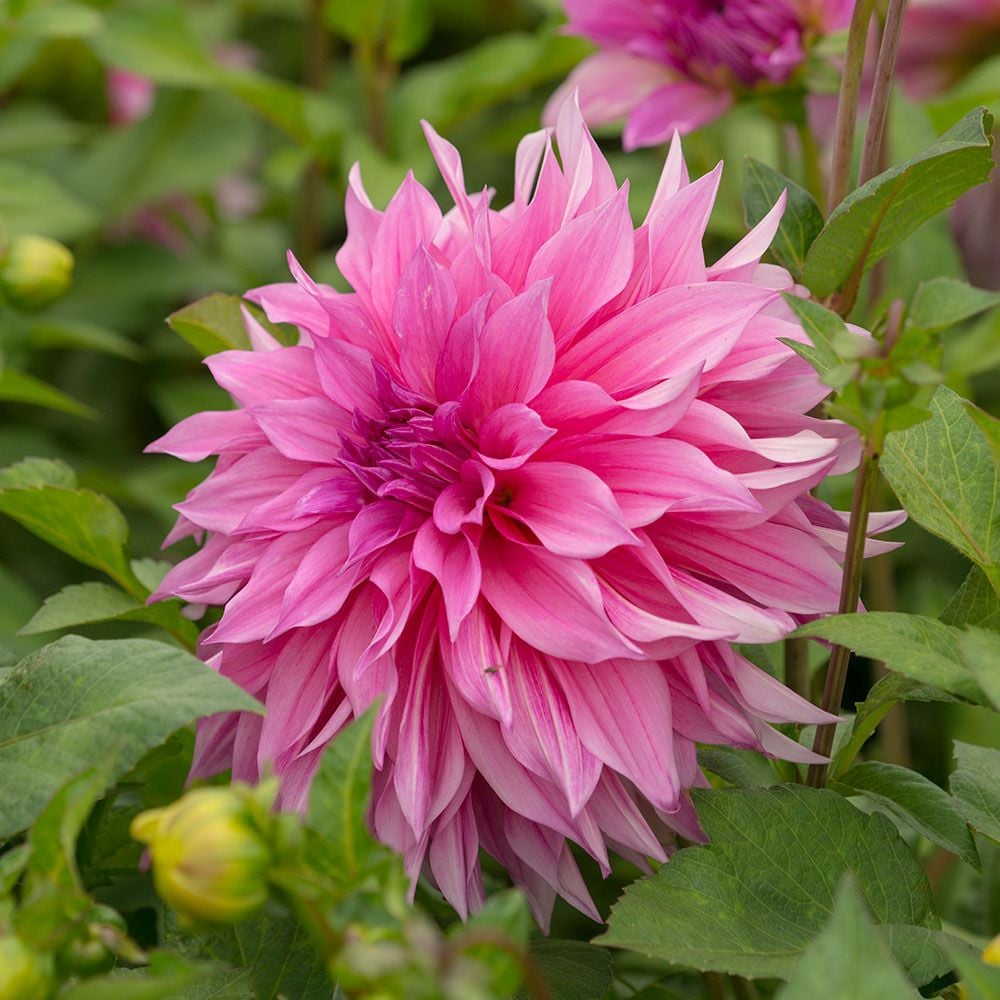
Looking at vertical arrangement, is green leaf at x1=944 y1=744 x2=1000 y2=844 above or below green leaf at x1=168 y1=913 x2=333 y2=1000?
above

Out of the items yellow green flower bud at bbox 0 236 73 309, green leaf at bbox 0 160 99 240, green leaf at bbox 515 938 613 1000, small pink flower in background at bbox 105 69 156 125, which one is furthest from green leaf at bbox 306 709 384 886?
small pink flower in background at bbox 105 69 156 125

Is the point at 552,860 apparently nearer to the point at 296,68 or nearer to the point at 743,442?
the point at 743,442

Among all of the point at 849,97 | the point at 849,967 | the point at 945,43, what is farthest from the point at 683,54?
the point at 945,43

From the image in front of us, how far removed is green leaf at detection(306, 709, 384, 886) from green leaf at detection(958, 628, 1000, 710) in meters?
0.17

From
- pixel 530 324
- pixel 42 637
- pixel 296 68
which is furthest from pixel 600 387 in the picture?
pixel 296 68

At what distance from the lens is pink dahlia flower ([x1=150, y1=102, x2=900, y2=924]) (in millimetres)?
456

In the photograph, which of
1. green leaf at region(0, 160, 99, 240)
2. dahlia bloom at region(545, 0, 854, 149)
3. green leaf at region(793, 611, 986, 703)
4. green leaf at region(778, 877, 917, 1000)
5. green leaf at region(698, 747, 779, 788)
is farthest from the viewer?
green leaf at region(0, 160, 99, 240)

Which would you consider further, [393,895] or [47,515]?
[47,515]

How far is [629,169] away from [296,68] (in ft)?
1.99

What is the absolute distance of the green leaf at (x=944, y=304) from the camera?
1.35 feet

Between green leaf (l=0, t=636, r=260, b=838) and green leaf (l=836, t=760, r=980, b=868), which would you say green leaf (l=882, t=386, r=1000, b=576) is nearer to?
green leaf (l=836, t=760, r=980, b=868)

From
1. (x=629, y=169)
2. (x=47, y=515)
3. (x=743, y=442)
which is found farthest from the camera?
(x=629, y=169)

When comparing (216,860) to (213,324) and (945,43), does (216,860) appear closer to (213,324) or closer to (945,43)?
(213,324)

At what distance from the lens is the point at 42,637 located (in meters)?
0.87
